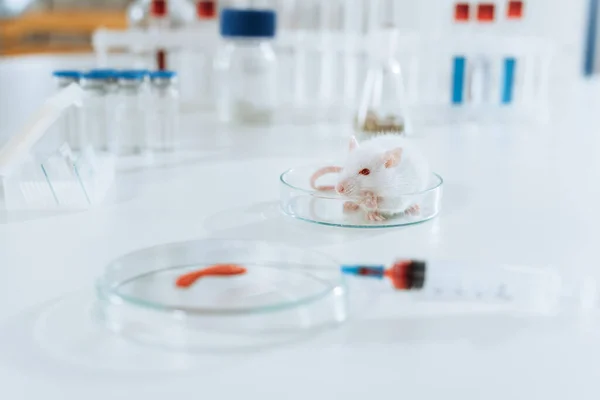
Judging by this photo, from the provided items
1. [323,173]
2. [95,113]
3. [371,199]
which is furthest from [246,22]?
[371,199]

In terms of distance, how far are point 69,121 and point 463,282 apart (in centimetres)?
73

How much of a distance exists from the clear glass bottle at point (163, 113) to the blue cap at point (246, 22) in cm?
22

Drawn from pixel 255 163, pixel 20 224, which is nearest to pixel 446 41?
pixel 255 163

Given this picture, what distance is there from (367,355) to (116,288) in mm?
188

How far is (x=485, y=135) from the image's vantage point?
131 centimetres

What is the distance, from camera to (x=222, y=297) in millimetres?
510

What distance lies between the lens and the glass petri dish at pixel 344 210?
0.73 m

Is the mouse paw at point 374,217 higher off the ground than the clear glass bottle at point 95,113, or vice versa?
the clear glass bottle at point 95,113

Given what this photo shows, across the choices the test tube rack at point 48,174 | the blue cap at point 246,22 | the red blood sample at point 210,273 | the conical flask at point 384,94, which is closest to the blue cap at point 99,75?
the test tube rack at point 48,174

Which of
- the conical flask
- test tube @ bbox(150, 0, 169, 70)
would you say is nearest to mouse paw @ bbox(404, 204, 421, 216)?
the conical flask

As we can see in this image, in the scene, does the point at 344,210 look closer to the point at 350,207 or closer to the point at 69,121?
the point at 350,207

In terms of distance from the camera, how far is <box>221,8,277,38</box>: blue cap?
1.27 metres

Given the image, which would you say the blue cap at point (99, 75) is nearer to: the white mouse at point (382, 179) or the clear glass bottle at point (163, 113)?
the clear glass bottle at point (163, 113)

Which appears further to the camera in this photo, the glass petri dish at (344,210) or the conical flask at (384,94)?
the conical flask at (384,94)
